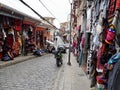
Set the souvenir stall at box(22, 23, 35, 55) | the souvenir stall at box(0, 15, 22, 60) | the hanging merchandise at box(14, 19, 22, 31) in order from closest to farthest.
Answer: the souvenir stall at box(0, 15, 22, 60)
the hanging merchandise at box(14, 19, 22, 31)
the souvenir stall at box(22, 23, 35, 55)

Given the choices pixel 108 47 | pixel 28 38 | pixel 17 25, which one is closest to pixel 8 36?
pixel 17 25

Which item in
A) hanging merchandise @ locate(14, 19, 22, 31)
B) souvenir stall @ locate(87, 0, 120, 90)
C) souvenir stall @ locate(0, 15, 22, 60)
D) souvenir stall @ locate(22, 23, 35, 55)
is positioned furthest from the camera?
souvenir stall @ locate(22, 23, 35, 55)

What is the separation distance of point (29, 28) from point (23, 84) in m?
19.2

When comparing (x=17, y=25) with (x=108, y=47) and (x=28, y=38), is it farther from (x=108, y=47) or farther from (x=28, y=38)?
(x=108, y=47)

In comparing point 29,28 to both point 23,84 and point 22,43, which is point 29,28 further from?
point 23,84

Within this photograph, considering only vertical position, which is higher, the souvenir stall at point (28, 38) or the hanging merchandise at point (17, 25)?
the hanging merchandise at point (17, 25)

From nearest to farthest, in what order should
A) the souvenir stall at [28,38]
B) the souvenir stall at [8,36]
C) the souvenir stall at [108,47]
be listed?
the souvenir stall at [108,47]
the souvenir stall at [8,36]
the souvenir stall at [28,38]

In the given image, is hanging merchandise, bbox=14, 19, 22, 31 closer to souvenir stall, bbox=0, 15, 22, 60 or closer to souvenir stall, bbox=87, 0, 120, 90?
souvenir stall, bbox=0, 15, 22, 60

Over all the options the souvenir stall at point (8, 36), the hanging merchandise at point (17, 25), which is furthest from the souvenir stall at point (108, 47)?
the hanging merchandise at point (17, 25)

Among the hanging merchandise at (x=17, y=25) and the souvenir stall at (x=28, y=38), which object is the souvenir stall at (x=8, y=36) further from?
A: the souvenir stall at (x=28, y=38)

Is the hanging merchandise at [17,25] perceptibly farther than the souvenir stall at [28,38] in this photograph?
No

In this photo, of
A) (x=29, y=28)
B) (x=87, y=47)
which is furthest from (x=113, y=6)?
(x=29, y=28)

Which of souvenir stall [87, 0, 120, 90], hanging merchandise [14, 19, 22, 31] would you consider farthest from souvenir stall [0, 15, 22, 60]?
souvenir stall [87, 0, 120, 90]

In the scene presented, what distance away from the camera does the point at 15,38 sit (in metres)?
24.4
